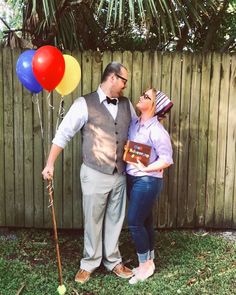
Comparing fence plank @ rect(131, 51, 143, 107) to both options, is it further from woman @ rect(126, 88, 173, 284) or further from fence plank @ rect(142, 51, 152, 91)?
woman @ rect(126, 88, 173, 284)

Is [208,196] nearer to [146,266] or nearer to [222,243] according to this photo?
[222,243]

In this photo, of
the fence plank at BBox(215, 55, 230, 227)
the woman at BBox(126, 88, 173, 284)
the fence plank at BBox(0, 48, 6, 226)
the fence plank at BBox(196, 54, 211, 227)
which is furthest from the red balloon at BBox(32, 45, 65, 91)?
the fence plank at BBox(215, 55, 230, 227)

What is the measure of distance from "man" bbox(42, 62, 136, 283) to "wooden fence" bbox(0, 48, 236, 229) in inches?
33.3

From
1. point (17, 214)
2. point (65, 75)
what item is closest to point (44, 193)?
point (17, 214)

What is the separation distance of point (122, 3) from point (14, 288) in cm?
259

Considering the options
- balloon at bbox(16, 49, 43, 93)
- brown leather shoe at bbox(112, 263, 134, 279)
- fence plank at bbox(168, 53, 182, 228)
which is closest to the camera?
balloon at bbox(16, 49, 43, 93)

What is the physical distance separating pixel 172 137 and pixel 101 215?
128 centimetres

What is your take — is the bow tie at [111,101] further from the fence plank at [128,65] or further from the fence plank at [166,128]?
the fence plank at [166,128]

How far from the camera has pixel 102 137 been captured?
404 cm

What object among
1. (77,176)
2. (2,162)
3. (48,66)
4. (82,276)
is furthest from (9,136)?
(82,276)

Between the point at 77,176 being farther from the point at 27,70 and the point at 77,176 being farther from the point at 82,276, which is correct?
the point at 27,70

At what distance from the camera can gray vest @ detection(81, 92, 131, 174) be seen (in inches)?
158

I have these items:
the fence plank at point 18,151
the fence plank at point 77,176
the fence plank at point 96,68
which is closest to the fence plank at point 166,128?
the fence plank at point 96,68

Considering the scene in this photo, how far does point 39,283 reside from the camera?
13.4 ft
